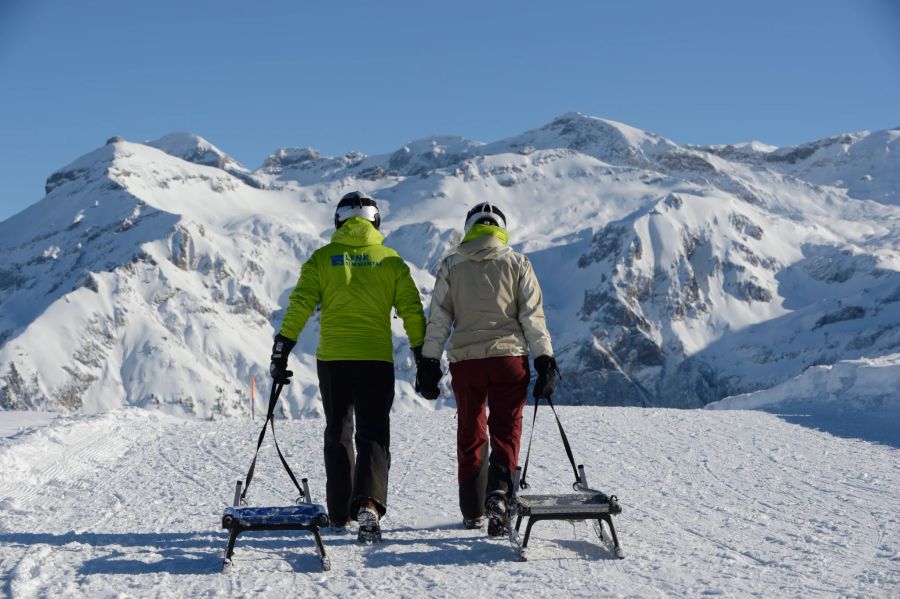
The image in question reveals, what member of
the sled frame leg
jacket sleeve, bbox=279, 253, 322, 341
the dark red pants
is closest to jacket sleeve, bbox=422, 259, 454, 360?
the dark red pants

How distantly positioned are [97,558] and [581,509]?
3201mm

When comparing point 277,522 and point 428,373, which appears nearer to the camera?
point 277,522

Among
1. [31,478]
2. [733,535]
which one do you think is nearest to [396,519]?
[733,535]

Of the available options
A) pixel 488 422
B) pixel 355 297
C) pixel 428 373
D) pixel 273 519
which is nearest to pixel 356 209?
pixel 355 297

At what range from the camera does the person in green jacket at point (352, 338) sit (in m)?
6.48

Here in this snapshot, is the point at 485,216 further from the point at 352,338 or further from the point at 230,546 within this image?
the point at 230,546

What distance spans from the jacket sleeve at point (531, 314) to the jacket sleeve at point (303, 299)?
1.59 metres

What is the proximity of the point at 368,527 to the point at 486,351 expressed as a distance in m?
1.52

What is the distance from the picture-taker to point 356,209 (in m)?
6.89

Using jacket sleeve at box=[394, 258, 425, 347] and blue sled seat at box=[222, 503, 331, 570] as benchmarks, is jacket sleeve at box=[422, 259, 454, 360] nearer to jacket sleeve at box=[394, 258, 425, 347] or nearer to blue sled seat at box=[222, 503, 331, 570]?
jacket sleeve at box=[394, 258, 425, 347]

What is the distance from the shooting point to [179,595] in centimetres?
486

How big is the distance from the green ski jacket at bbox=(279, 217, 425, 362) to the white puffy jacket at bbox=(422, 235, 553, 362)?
0.72 feet

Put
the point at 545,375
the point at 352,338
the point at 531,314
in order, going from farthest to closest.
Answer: the point at 352,338 < the point at 531,314 < the point at 545,375

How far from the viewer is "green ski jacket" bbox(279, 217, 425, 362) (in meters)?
6.57
